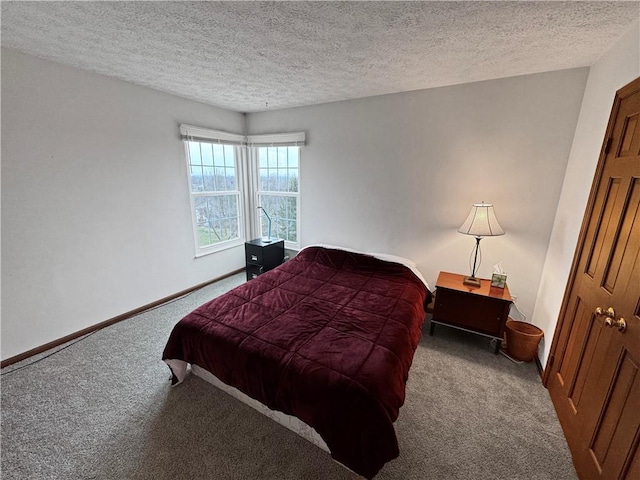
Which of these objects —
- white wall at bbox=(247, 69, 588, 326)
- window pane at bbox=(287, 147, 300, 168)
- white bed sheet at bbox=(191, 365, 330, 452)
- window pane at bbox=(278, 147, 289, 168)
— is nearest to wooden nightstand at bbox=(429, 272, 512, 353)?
white wall at bbox=(247, 69, 588, 326)

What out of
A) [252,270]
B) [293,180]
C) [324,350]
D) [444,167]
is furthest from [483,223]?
[252,270]

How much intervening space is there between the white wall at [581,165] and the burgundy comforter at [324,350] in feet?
3.19

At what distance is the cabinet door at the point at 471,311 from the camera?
2.26m

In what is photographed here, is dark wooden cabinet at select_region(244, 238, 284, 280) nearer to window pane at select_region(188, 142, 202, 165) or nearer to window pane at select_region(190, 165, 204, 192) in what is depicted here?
window pane at select_region(190, 165, 204, 192)

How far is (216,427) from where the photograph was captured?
1637mm

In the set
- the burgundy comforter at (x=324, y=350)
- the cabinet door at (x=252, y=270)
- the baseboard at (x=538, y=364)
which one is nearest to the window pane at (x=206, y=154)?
the cabinet door at (x=252, y=270)

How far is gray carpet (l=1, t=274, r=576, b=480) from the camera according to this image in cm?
141

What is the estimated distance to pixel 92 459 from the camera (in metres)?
1.44

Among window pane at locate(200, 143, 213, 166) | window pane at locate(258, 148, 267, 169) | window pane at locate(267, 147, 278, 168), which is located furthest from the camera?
window pane at locate(258, 148, 267, 169)

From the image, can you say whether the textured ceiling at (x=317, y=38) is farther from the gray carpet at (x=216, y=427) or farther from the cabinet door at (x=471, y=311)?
the gray carpet at (x=216, y=427)

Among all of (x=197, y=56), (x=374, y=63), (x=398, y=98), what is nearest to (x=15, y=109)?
(x=197, y=56)

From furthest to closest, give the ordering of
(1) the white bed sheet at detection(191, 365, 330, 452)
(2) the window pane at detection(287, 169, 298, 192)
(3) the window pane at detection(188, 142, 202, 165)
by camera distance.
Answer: (2) the window pane at detection(287, 169, 298, 192), (3) the window pane at detection(188, 142, 202, 165), (1) the white bed sheet at detection(191, 365, 330, 452)

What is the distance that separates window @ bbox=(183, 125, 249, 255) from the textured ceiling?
0.96m

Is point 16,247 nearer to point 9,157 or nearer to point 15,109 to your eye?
point 9,157
